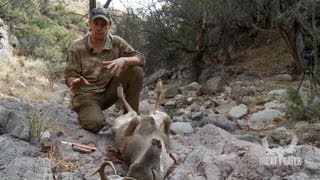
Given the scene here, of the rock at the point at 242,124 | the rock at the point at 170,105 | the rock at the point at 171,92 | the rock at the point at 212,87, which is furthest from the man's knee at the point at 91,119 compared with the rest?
the rock at the point at 171,92

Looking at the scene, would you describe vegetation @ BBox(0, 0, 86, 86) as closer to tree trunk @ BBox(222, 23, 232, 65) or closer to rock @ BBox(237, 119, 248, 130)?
tree trunk @ BBox(222, 23, 232, 65)

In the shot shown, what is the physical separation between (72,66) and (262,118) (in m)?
3.78

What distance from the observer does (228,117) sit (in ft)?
29.1

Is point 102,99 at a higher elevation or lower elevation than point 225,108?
higher

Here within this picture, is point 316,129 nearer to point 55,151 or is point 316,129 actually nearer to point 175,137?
point 175,137

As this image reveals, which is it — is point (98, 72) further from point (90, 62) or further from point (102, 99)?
point (102, 99)

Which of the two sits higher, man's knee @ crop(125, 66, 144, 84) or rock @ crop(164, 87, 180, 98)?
man's knee @ crop(125, 66, 144, 84)

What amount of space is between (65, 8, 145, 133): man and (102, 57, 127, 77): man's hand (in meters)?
0.02

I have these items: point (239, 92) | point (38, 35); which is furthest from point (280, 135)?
point (38, 35)

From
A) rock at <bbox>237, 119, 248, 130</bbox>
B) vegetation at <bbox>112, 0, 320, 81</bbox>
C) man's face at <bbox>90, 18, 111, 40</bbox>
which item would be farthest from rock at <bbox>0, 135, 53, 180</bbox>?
vegetation at <bbox>112, 0, 320, 81</bbox>

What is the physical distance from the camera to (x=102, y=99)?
6051mm

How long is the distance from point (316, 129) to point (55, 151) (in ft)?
12.6

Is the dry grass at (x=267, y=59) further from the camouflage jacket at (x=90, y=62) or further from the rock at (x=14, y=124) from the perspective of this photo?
the rock at (x=14, y=124)

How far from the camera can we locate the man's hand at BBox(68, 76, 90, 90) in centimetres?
545
